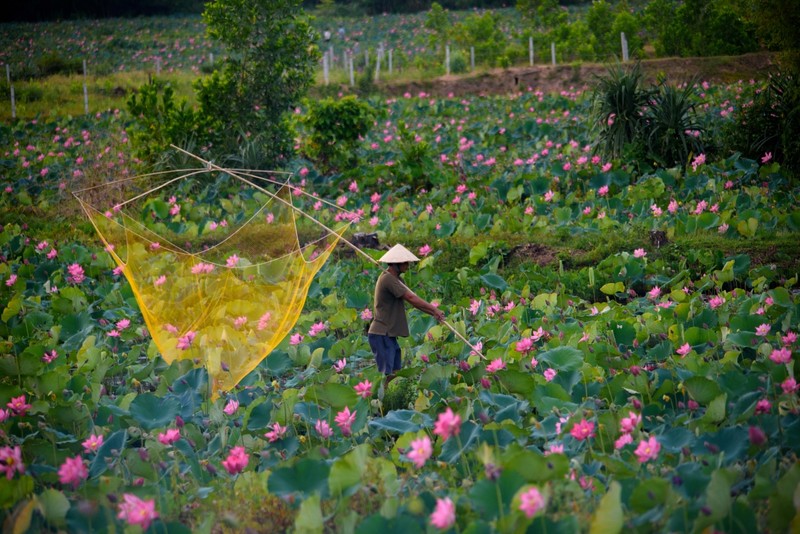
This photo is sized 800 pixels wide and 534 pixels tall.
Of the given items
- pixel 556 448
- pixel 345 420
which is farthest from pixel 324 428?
pixel 556 448

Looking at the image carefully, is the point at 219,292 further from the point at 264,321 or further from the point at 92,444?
the point at 92,444

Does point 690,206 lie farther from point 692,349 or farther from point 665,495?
point 665,495

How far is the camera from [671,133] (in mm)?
10602

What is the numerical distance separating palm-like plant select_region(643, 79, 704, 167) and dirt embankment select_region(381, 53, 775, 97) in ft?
22.2

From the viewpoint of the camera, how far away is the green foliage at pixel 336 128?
12500mm

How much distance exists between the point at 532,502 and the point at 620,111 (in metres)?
9.00

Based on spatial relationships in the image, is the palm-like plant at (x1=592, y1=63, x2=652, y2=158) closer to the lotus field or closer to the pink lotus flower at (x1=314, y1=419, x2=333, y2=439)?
the lotus field

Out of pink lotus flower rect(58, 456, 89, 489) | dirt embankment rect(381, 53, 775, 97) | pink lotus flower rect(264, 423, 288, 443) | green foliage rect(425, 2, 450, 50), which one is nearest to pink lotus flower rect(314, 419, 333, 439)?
pink lotus flower rect(264, 423, 288, 443)

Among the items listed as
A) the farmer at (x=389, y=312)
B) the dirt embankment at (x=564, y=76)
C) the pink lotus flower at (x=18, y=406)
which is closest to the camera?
the pink lotus flower at (x=18, y=406)

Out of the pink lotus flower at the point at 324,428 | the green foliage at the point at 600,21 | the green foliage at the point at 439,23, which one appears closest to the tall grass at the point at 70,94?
the green foliage at the point at 439,23

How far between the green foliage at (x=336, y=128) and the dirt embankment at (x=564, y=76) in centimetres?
662

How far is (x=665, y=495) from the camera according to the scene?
2.96 m

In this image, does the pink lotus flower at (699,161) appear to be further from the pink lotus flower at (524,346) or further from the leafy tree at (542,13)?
the leafy tree at (542,13)

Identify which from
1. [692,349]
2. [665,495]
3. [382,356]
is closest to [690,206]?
[692,349]
